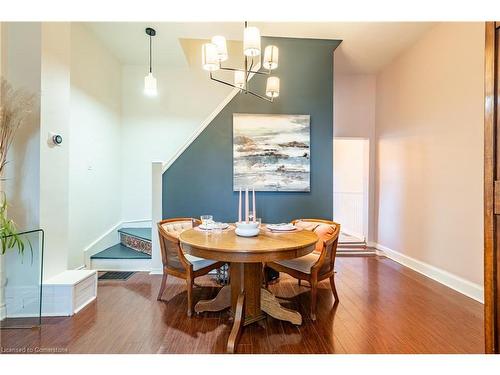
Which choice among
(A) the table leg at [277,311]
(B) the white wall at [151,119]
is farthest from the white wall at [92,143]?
(A) the table leg at [277,311]

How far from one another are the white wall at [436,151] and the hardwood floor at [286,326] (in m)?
0.71

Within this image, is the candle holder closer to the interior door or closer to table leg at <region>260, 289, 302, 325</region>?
table leg at <region>260, 289, 302, 325</region>

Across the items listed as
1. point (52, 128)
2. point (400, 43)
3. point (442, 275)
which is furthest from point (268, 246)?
point (400, 43)

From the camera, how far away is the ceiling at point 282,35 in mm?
3562

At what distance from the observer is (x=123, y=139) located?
482cm

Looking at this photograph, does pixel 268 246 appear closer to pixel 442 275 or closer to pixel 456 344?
pixel 456 344

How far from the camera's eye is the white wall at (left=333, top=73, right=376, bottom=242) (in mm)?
5008

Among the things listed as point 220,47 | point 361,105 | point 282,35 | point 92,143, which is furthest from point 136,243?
point 361,105

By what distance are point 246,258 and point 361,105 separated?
4318 millimetres

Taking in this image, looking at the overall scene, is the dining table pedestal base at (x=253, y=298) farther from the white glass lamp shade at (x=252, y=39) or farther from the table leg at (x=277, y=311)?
the white glass lamp shade at (x=252, y=39)

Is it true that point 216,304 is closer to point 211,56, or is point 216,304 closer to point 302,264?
point 302,264

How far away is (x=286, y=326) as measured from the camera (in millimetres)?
2271

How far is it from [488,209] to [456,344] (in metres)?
1.22

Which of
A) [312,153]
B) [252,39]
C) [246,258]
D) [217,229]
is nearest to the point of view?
[246,258]
